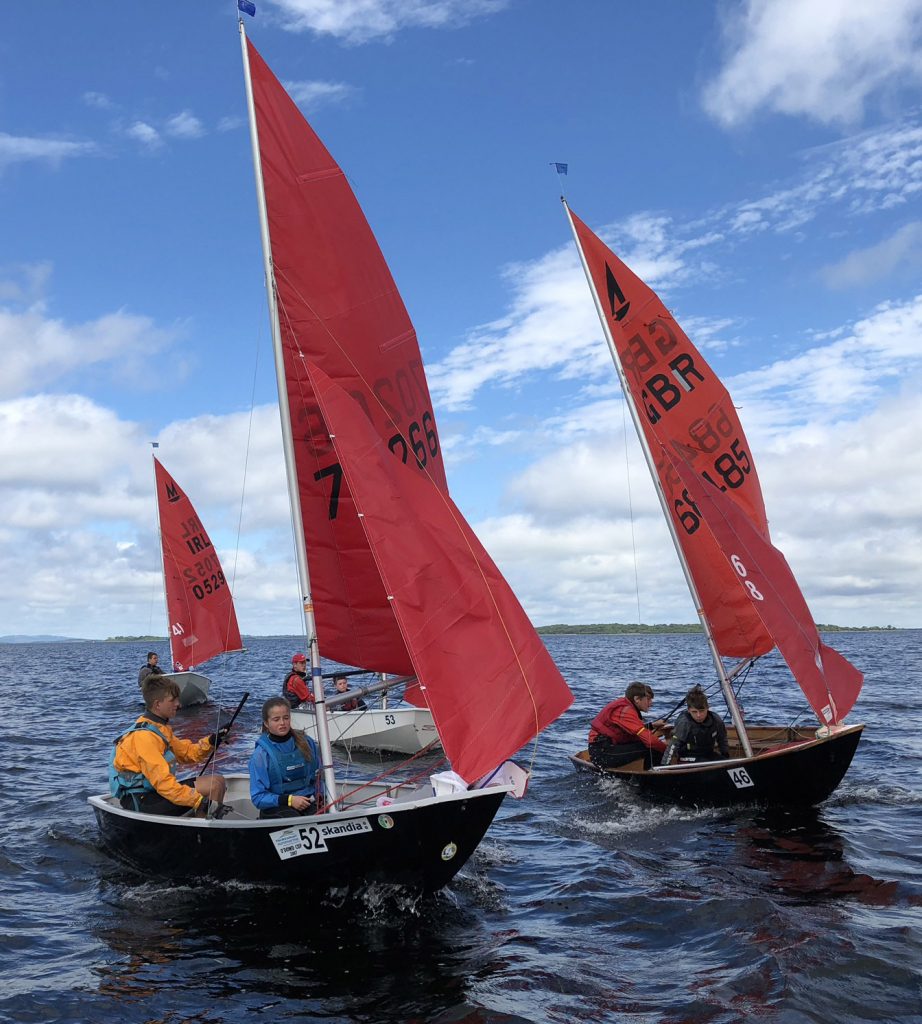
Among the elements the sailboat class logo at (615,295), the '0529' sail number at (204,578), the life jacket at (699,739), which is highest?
the sailboat class logo at (615,295)

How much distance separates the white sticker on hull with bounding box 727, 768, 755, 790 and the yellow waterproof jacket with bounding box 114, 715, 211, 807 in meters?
6.60

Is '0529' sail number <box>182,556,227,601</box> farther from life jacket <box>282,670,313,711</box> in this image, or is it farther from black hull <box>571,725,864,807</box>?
black hull <box>571,725,864,807</box>

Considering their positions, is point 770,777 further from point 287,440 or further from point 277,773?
point 287,440

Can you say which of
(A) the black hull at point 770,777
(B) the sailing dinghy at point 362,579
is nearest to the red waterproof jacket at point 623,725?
(A) the black hull at point 770,777

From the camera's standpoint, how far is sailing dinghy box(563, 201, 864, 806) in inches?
449

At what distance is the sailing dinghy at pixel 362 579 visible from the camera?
774 cm

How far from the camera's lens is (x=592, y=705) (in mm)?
26688

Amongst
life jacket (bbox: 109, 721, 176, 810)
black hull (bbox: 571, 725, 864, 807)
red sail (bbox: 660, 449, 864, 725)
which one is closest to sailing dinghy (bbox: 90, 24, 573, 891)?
life jacket (bbox: 109, 721, 176, 810)

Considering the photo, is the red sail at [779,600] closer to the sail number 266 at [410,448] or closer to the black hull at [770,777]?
the black hull at [770,777]

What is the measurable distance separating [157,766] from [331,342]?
463 centimetres

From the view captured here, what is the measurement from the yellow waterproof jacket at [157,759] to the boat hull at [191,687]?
58.1 feet

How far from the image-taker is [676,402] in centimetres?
1392

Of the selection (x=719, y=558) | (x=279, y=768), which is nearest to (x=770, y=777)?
(x=719, y=558)

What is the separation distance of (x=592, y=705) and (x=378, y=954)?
2020 centimetres
